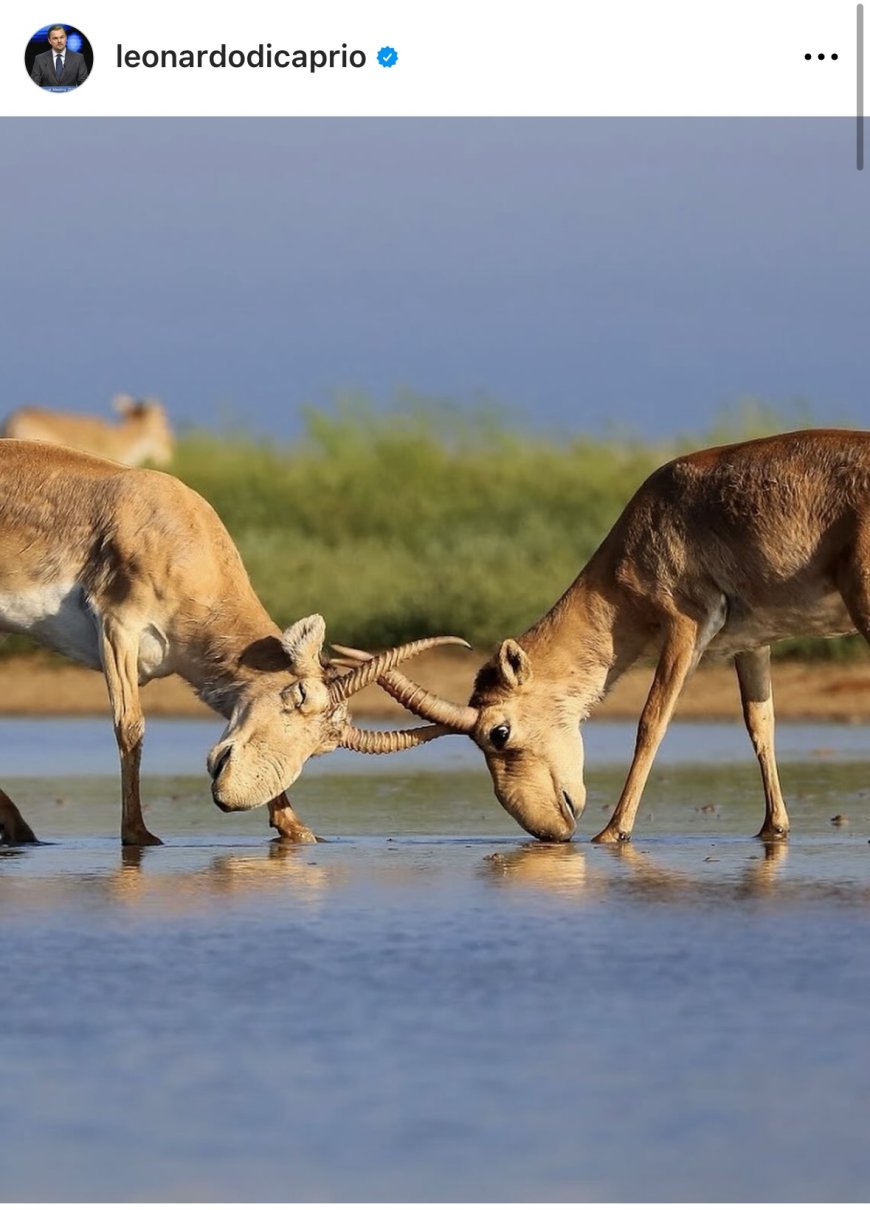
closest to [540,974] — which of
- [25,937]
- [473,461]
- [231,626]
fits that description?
[25,937]

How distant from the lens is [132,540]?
38.0 ft

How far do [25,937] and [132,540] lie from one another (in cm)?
380

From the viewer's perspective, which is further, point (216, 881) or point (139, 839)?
point (139, 839)

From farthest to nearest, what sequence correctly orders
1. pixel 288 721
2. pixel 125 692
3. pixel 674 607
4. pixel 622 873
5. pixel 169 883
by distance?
pixel 674 607
pixel 125 692
pixel 288 721
pixel 622 873
pixel 169 883

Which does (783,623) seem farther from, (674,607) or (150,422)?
(150,422)

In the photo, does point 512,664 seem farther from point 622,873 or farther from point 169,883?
point 169,883

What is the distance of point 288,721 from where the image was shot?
10820 millimetres

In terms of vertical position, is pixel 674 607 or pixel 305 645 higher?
pixel 674 607

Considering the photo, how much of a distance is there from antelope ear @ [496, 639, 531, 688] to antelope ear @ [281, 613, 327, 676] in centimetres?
111

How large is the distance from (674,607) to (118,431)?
58.3 feet

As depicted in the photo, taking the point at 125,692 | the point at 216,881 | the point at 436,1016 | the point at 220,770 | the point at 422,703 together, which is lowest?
the point at 436,1016
